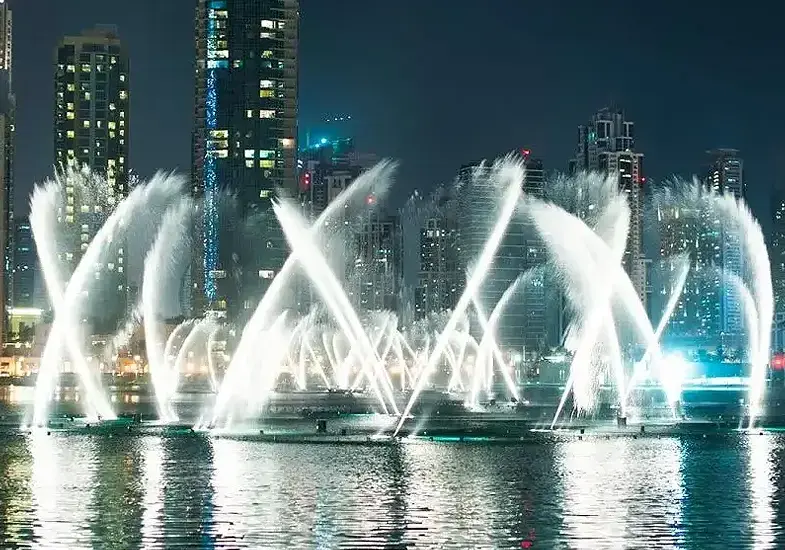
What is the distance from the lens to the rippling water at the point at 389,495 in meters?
32.4

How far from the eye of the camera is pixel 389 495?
134ft

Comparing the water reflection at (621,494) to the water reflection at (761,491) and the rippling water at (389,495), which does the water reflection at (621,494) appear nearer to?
the rippling water at (389,495)

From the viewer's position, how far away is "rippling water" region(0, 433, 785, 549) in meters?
32.4

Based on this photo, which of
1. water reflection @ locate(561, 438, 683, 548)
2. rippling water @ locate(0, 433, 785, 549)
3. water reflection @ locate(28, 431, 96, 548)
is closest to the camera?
water reflection @ locate(28, 431, 96, 548)

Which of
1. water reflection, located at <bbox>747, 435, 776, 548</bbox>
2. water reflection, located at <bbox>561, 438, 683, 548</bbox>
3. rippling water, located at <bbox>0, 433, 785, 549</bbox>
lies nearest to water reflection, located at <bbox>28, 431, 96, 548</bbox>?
rippling water, located at <bbox>0, 433, 785, 549</bbox>

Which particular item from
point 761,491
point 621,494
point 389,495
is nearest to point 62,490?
point 389,495

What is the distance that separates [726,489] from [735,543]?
37.8ft

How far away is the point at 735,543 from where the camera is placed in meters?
31.9

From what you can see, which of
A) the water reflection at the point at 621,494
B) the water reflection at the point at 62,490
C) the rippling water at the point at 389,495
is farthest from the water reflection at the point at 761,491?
the water reflection at the point at 62,490

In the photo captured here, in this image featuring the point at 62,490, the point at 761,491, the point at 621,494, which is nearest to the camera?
the point at 621,494

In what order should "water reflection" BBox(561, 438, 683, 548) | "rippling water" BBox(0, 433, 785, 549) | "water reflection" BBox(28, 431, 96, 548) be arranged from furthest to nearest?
"water reflection" BBox(561, 438, 683, 548), "rippling water" BBox(0, 433, 785, 549), "water reflection" BBox(28, 431, 96, 548)

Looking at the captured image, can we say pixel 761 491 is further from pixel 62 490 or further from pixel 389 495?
pixel 62 490

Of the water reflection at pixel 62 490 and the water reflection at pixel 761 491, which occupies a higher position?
the water reflection at pixel 62 490

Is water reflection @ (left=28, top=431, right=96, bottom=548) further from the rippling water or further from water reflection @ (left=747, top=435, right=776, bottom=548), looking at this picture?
water reflection @ (left=747, top=435, right=776, bottom=548)
